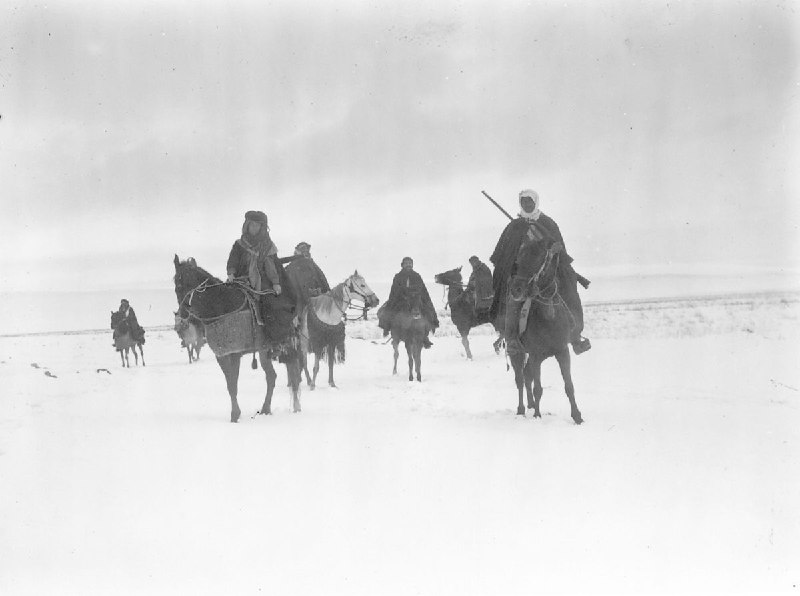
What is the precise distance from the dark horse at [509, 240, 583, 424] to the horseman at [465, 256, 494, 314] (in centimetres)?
678

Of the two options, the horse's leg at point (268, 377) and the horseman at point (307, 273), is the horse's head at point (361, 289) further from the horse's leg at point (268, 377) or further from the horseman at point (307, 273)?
the horse's leg at point (268, 377)

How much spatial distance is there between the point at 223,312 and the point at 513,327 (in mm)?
3649

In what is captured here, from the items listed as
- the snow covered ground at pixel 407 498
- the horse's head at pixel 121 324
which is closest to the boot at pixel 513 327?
the snow covered ground at pixel 407 498

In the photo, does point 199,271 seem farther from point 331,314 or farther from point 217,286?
point 331,314

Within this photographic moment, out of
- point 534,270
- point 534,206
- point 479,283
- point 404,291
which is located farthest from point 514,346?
point 479,283

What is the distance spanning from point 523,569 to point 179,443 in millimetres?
4515

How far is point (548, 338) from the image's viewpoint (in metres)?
8.27

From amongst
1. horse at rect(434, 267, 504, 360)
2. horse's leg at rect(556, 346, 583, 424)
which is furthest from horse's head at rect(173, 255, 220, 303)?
horse at rect(434, 267, 504, 360)

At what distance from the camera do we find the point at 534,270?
818cm

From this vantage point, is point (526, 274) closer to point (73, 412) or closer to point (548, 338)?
point (548, 338)

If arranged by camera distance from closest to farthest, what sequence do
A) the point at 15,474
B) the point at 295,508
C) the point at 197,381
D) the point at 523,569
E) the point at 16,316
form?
1. the point at 523,569
2. the point at 295,508
3. the point at 15,474
4. the point at 16,316
5. the point at 197,381

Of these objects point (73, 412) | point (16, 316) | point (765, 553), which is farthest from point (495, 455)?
point (16, 316)

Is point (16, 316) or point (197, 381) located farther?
point (197, 381)

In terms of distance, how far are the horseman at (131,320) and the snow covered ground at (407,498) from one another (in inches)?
597
